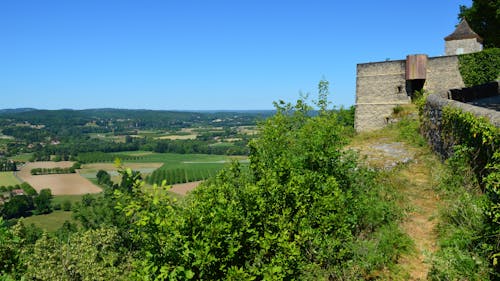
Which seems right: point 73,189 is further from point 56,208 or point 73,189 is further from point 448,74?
point 448,74

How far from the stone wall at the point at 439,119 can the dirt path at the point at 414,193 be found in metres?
0.53

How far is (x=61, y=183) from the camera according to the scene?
270ft

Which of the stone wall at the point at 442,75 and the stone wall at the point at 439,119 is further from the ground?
the stone wall at the point at 442,75

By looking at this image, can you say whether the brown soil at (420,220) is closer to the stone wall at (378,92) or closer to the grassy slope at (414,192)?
the grassy slope at (414,192)

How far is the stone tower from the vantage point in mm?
26516

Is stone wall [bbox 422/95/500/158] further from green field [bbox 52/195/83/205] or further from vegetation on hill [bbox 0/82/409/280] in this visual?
green field [bbox 52/195/83/205]

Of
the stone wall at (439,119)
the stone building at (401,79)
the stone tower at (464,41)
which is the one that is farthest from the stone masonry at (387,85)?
the stone wall at (439,119)

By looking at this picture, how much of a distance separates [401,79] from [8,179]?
90316mm

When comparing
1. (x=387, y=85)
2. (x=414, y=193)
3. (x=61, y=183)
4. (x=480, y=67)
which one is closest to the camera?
(x=414, y=193)

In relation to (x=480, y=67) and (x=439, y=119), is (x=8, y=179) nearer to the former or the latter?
(x=480, y=67)

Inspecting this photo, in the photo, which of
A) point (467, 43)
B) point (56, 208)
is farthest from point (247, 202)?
point (56, 208)

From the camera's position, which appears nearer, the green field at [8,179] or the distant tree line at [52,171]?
the green field at [8,179]

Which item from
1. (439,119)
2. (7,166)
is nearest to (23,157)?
(7,166)

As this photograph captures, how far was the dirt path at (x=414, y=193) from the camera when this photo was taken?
19.9ft
